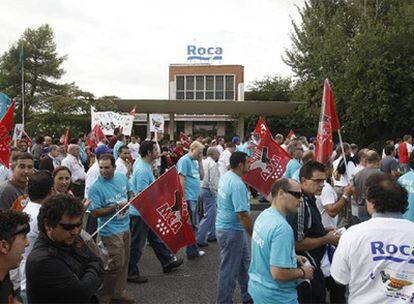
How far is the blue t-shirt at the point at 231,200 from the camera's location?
5.25 metres

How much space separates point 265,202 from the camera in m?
13.4

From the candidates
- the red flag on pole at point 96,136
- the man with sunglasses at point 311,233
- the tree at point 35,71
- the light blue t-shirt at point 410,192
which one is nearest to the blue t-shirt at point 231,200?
the man with sunglasses at point 311,233

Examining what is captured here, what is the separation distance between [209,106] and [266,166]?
34.8 metres

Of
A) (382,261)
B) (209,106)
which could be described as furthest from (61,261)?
(209,106)

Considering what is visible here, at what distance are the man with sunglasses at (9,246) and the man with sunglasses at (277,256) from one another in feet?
5.50

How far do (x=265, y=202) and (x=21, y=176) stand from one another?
9044mm

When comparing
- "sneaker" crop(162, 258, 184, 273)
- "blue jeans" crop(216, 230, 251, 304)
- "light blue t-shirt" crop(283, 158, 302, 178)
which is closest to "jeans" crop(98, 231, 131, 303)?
"blue jeans" crop(216, 230, 251, 304)

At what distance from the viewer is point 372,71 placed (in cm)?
2519

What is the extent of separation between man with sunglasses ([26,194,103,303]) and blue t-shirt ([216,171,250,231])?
2303mm

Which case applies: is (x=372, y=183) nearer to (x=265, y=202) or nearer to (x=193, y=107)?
(x=265, y=202)

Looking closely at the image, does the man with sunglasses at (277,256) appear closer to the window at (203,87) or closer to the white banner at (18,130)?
the white banner at (18,130)

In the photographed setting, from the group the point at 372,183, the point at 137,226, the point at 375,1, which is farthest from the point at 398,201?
the point at 375,1

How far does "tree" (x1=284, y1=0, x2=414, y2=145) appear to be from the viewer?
25188mm

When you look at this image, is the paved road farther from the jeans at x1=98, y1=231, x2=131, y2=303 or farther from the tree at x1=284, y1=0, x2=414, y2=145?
the tree at x1=284, y1=0, x2=414, y2=145
